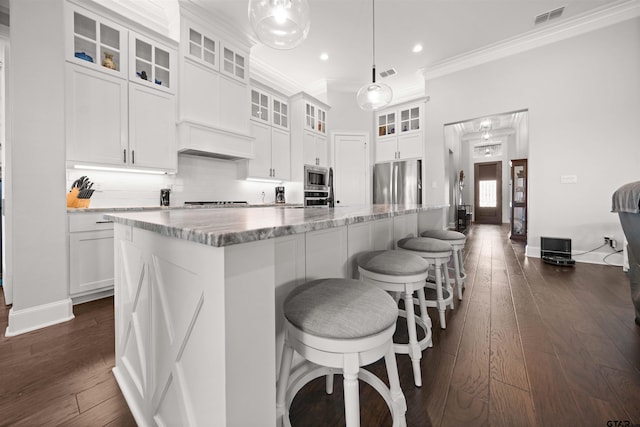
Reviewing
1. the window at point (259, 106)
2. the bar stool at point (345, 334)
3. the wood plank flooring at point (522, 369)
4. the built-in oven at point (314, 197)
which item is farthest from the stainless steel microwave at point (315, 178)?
the bar stool at point (345, 334)

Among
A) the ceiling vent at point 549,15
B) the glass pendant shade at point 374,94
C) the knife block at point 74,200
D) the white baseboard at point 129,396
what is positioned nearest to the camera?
the white baseboard at point 129,396

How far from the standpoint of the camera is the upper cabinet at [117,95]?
7.56 ft

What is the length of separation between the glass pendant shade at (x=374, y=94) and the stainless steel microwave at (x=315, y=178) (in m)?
2.22

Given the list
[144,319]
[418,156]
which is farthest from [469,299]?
[418,156]

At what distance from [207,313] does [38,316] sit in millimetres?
2213

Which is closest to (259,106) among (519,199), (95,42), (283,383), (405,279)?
(95,42)

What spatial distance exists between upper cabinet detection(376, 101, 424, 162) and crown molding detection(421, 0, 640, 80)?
0.73 m

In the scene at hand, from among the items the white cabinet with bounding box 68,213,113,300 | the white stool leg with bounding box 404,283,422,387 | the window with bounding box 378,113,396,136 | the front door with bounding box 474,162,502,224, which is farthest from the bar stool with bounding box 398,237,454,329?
the front door with bounding box 474,162,502,224

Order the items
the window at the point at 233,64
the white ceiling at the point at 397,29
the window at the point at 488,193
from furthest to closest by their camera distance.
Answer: the window at the point at 488,193
the window at the point at 233,64
the white ceiling at the point at 397,29

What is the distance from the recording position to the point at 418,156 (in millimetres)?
5051

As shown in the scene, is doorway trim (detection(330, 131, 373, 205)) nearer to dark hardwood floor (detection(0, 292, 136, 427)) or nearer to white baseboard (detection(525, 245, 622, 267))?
white baseboard (detection(525, 245, 622, 267))

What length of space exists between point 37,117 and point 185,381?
2347 mm

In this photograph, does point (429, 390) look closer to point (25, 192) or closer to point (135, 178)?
point (25, 192)

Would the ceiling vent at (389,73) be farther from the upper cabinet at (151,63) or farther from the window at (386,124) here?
the upper cabinet at (151,63)
